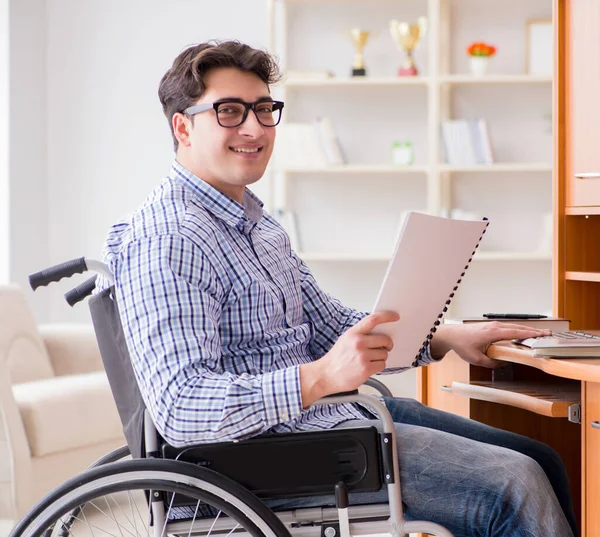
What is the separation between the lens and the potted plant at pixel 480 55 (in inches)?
167

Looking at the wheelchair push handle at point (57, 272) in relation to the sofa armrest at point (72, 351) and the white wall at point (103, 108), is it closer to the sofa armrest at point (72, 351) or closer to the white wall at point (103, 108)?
the sofa armrest at point (72, 351)

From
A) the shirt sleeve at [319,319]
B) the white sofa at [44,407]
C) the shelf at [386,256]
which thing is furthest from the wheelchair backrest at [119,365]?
the shelf at [386,256]

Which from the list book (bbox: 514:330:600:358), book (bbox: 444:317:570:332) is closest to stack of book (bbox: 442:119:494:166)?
book (bbox: 444:317:570:332)

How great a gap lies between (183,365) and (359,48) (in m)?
3.35

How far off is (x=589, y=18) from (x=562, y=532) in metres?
1.27

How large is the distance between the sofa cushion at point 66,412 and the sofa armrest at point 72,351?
0.72 ft

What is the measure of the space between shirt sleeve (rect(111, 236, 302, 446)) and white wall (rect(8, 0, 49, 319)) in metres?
3.23

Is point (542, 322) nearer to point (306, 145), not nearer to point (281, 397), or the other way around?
point (281, 397)

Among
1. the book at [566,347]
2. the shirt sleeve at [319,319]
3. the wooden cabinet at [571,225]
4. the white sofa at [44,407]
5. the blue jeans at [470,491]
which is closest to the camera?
the blue jeans at [470,491]

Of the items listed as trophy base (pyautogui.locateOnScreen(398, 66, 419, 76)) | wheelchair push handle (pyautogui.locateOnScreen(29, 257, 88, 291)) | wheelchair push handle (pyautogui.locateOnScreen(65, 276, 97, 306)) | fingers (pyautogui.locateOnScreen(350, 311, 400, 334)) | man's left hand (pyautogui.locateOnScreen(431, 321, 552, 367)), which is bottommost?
man's left hand (pyautogui.locateOnScreen(431, 321, 552, 367))

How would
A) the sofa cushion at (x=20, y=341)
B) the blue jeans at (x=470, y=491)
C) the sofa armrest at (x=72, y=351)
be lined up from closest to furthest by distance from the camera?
the blue jeans at (x=470, y=491) → the sofa cushion at (x=20, y=341) → the sofa armrest at (x=72, y=351)

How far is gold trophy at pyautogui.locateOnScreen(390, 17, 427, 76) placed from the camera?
4262 millimetres

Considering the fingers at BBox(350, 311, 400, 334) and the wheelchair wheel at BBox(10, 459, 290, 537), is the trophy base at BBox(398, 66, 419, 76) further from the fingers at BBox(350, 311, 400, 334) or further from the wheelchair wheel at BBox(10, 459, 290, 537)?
the wheelchair wheel at BBox(10, 459, 290, 537)

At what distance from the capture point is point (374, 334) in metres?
1.31
